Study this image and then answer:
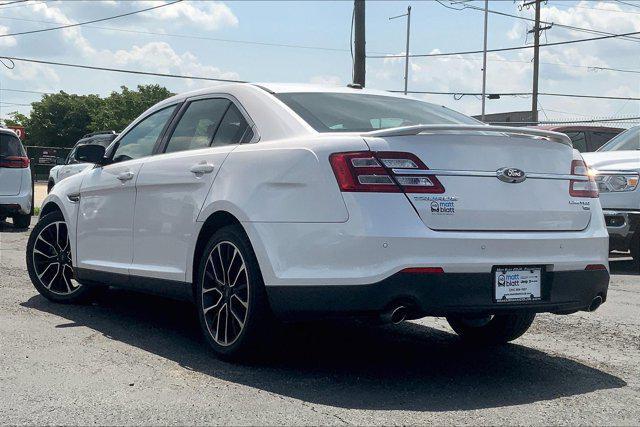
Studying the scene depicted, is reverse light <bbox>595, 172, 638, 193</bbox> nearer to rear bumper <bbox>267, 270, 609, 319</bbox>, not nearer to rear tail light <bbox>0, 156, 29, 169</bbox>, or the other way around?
rear bumper <bbox>267, 270, 609, 319</bbox>

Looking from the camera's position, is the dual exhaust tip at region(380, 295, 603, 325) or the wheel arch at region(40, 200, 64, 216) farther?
the wheel arch at region(40, 200, 64, 216)

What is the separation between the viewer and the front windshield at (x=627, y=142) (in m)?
11.0

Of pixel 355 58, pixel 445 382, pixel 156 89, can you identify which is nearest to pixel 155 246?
pixel 445 382

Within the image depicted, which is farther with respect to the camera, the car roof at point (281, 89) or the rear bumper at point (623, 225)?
the rear bumper at point (623, 225)

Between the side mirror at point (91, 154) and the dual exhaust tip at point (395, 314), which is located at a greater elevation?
the side mirror at point (91, 154)

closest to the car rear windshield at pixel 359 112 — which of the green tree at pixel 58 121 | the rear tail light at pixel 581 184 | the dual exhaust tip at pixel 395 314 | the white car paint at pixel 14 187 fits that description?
the rear tail light at pixel 581 184

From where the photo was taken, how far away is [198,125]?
5789mm

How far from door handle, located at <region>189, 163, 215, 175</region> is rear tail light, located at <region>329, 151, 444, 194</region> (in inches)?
41.4

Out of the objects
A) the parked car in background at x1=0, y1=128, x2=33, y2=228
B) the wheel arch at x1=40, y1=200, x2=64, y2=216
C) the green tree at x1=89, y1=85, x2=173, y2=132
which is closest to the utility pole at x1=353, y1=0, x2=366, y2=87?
the parked car in background at x1=0, y1=128, x2=33, y2=228

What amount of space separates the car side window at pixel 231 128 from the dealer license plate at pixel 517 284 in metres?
1.77

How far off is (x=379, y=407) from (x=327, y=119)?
5.53 feet

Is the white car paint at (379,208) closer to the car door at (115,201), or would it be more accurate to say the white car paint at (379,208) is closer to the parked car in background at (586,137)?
the car door at (115,201)

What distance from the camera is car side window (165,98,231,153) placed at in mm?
5621

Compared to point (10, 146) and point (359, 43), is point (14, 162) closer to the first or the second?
point (10, 146)
